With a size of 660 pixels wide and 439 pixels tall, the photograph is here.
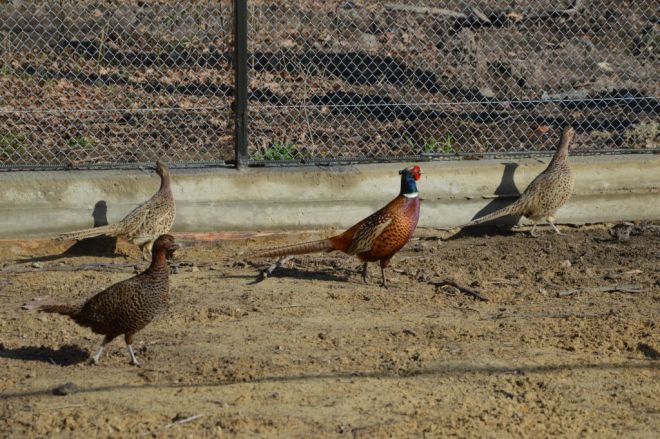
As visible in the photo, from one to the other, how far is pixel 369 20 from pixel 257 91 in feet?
7.76

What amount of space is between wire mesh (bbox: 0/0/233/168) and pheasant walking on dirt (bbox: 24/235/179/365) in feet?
9.06

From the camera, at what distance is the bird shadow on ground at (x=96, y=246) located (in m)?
8.86

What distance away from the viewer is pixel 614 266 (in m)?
8.66

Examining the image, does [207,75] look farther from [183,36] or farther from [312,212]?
[312,212]

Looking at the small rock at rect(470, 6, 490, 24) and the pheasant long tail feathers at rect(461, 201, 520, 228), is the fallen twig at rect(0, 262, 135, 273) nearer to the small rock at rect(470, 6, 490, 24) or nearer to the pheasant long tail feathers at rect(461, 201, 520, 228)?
the pheasant long tail feathers at rect(461, 201, 520, 228)

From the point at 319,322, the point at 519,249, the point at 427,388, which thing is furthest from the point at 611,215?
the point at 427,388

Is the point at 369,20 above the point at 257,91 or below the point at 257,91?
above

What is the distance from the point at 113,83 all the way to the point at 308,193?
2969 millimetres

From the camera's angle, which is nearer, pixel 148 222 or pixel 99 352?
pixel 99 352

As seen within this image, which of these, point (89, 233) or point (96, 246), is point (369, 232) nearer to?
point (89, 233)

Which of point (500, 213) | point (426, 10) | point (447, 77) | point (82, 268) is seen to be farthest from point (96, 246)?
point (426, 10)

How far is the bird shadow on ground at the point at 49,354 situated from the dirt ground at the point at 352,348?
0.06 ft

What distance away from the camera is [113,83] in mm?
11062

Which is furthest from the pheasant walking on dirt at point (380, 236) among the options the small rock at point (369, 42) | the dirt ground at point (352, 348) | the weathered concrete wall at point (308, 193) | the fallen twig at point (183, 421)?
the small rock at point (369, 42)
